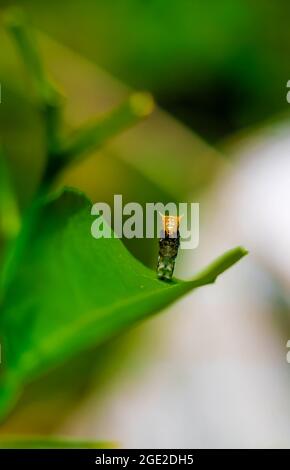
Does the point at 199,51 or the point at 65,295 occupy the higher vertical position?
the point at 199,51

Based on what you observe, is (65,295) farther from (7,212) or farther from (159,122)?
(159,122)

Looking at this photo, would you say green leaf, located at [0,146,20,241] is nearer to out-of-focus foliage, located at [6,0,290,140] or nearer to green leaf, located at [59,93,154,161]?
green leaf, located at [59,93,154,161]

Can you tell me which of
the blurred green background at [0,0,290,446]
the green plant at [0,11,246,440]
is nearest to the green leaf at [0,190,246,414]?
the green plant at [0,11,246,440]

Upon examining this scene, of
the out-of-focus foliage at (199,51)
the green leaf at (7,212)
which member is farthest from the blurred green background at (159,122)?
the green leaf at (7,212)

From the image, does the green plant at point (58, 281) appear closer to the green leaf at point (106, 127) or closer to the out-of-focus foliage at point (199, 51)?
the green leaf at point (106, 127)

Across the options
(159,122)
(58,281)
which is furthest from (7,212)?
(159,122)

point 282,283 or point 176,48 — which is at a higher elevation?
point 176,48
